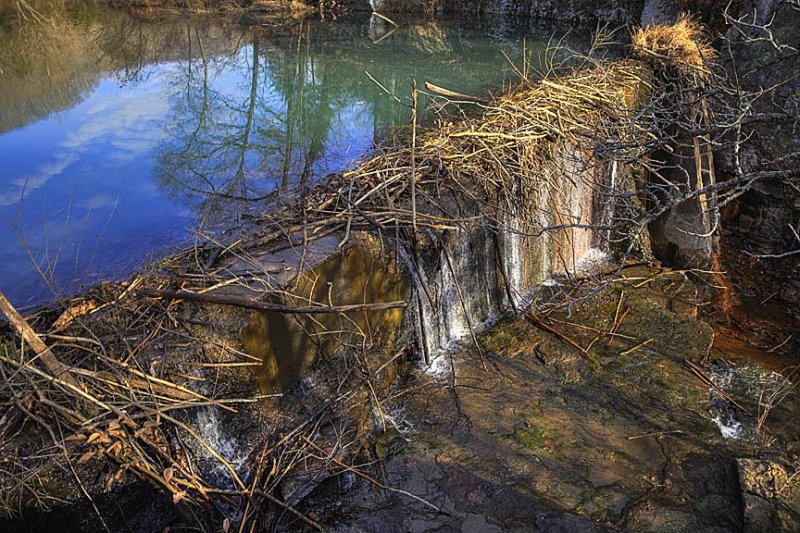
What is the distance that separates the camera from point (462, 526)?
4.07 metres

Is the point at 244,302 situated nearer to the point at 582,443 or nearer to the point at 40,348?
the point at 40,348

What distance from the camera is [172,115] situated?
33.1ft

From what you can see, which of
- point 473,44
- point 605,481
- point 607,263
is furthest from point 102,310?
point 473,44

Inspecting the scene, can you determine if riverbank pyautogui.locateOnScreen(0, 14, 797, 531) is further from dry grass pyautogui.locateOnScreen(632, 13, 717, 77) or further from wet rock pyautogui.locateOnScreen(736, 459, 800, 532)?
dry grass pyautogui.locateOnScreen(632, 13, 717, 77)

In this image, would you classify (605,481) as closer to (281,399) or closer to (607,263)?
(281,399)

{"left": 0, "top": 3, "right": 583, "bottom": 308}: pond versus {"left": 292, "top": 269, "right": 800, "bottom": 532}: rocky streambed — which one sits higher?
{"left": 0, "top": 3, "right": 583, "bottom": 308}: pond

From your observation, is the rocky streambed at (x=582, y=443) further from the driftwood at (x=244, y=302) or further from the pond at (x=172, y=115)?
the pond at (x=172, y=115)

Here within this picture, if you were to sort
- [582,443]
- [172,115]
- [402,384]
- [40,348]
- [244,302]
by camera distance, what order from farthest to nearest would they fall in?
1. [172,115]
2. [402,384]
3. [582,443]
4. [244,302]
5. [40,348]

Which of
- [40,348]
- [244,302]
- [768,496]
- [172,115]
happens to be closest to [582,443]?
[768,496]

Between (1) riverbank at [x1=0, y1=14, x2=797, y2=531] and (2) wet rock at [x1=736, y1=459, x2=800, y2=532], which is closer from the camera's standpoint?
(1) riverbank at [x1=0, y1=14, x2=797, y2=531]

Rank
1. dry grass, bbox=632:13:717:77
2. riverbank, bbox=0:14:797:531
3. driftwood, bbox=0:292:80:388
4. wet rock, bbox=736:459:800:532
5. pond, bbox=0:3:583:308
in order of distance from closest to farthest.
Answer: driftwood, bbox=0:292:80:388, riverbank, bbox=0:14:797:531, wet rock, bbox=736:459:800:532, pond, bbox=0:3:583:308, dry grass, bbox=632:13:717:77

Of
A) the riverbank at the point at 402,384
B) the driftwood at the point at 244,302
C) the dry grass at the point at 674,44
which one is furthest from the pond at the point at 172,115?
the dry grass at the point at 674,44

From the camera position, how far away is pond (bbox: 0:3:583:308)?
21.4 feet

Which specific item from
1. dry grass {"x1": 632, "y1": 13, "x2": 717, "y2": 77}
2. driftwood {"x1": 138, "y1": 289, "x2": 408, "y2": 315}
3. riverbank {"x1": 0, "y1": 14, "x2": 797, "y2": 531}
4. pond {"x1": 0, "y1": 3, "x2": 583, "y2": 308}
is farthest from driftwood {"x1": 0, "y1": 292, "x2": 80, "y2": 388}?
dry grass {"x1": 632, "y1": 13, "x2": 717, "y2": 77}
